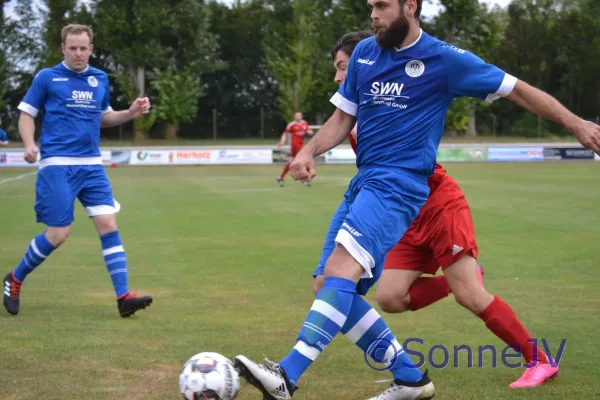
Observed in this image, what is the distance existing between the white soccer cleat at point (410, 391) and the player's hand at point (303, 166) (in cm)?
122

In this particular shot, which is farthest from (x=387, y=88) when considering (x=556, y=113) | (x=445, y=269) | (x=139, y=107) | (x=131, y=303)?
(x=139, y=107)

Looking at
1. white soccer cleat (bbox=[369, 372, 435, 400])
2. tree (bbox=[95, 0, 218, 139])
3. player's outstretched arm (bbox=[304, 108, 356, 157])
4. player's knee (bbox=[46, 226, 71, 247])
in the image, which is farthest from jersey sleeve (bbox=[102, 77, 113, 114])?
tree (bbox=[95, 0, 218, 139])

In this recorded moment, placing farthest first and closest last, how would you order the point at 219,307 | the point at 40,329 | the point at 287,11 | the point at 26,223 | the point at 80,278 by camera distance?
the point at 287,11 < the point at 26,223 < the point at 80,278 < the point at 219,307 < the point at 40,329

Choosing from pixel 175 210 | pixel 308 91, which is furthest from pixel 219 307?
pixel 308 91

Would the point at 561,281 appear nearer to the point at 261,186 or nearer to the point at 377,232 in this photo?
the point at 377,232

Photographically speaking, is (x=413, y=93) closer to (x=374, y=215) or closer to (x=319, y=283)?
(x=374, y=215)

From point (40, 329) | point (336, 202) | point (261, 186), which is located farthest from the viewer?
point (261, 186)

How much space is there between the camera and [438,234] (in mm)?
5305

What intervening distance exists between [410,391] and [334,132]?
4.66 feet

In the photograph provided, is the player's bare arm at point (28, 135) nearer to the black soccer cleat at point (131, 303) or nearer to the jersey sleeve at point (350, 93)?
the black soccer cleat at point (131, 303)

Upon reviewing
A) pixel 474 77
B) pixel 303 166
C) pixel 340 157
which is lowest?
pixel 340 157

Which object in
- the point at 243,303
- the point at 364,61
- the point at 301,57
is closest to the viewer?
the point at 364,61

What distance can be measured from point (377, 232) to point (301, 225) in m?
10.0

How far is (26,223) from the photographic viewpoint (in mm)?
15484
